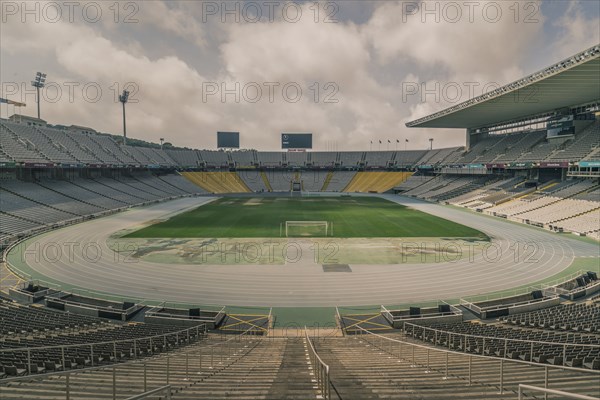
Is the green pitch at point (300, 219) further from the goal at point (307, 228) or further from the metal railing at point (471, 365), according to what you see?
the metal railing at point (471, 365)

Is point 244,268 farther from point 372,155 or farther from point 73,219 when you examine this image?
point 372,155

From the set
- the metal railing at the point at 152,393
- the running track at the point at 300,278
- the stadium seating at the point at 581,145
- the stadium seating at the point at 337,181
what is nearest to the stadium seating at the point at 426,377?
the metal railing at the point at 152,393

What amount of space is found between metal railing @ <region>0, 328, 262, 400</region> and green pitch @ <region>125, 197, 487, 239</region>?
24141 millimetres

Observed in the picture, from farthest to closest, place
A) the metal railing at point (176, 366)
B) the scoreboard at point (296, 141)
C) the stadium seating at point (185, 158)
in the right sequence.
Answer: the scoreboard at point (296, 141) < the stadium seating at point (185, 158) < the metal railing at point (176, 366)

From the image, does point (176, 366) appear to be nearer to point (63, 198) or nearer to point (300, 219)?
point (300, 219)

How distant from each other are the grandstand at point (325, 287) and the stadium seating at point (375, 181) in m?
20.3

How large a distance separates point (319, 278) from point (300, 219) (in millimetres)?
25324

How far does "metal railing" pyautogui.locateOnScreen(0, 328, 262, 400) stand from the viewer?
21.7ft

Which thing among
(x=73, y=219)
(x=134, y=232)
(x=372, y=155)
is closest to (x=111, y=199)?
(x=73, y=219)

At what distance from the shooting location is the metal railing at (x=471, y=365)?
247 inches

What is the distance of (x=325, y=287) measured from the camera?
870 inches

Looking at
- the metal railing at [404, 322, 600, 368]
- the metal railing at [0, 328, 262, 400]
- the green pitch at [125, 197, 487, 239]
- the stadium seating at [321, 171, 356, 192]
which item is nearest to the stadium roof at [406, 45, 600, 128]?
the green pitch at [125, 197, 487, 239]

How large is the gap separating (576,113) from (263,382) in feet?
231

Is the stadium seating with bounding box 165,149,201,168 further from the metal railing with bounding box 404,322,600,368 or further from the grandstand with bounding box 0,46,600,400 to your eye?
the metal railing with bounding box 404,322,600,368
